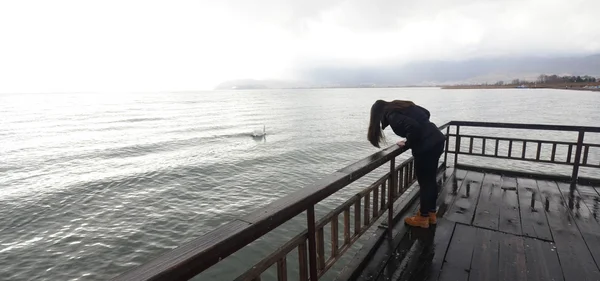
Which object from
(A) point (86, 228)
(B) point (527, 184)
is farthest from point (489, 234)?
(A) point (86, 228)

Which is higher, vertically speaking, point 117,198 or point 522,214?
point 522,214

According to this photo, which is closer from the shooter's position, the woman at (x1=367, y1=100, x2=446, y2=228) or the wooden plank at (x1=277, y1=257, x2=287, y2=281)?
the wooden plank at (x1=277, y1=257, x2=287, y2=281)

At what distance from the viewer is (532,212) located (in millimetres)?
4414

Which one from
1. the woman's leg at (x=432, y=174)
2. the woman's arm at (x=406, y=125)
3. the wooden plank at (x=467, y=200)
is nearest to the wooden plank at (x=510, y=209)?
the wooden plank at (x=467, y=200)

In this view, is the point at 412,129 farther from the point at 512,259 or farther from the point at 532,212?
the point at 532,212

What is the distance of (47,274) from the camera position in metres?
6.75

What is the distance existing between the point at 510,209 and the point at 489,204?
290mm

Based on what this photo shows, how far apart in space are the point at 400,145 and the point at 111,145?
2468 centimetres

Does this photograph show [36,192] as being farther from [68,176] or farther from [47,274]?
[47,274]

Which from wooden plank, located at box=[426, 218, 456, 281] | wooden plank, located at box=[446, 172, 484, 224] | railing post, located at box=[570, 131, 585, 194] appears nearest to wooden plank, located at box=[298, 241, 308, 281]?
wooden plank, located at box=[426, 218, 456, 281]

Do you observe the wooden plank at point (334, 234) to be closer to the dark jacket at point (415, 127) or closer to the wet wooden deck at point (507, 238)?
the wet wooden deck at point (507, 238)

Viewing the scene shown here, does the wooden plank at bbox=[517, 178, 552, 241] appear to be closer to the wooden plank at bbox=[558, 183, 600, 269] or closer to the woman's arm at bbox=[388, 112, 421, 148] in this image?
the wooden plank at bbox=[558, 183, 600, 269]

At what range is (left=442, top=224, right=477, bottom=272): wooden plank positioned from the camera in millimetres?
3117

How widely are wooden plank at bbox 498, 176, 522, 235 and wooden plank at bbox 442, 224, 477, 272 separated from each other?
0.51 m
